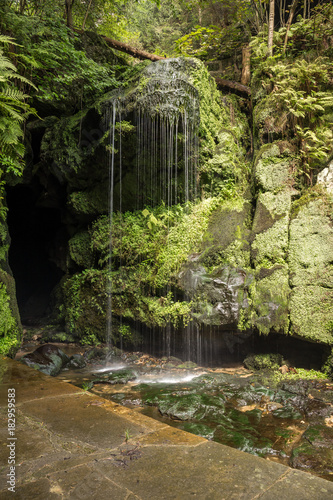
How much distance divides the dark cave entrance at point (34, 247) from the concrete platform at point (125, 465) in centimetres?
1031

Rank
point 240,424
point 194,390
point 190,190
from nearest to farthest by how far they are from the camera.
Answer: point 240,424 < point 194,390 < point 190,190

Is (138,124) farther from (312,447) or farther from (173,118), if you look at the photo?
(312,447)

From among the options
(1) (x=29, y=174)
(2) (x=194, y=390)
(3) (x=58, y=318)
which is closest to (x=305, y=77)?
(2) (x=194, y=390)

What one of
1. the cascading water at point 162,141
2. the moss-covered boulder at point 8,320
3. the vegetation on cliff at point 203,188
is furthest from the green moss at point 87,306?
the moss-covered boulder at point 8,320

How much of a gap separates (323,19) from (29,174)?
986cm

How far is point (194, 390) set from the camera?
5.84 m

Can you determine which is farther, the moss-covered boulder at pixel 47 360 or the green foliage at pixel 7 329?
the moss-covered boulder at pixel 47 360

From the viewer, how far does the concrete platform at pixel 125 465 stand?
1478 millimetres

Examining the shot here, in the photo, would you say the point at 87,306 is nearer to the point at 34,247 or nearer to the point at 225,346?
the point at 225,346

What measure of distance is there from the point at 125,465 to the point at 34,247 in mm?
14453

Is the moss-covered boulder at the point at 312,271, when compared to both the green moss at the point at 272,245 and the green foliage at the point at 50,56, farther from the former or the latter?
the green foliage at the point at 50,56

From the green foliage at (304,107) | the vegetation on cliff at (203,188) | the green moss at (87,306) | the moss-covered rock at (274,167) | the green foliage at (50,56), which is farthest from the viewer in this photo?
the green moss at (87,306)

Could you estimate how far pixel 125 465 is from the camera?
1.70m

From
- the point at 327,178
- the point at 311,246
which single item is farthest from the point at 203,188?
the point at 311,246
